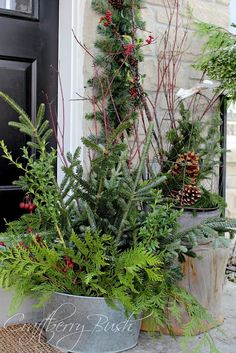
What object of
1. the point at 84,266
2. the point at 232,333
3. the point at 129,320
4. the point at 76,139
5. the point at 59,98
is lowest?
the point at 232,333

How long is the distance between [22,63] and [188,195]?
969 mm

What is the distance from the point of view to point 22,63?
2316 millimetres

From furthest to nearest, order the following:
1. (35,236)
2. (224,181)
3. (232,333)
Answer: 1. (224,181)
2. (232,333)
3. (35,236)

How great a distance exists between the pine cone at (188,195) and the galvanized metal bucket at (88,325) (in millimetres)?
525

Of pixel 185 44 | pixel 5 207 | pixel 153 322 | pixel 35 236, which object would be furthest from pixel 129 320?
pixel 185 44

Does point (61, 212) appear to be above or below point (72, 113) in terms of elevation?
below

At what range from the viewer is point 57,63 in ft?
7.84

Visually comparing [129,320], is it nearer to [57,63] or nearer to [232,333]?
[232,333]

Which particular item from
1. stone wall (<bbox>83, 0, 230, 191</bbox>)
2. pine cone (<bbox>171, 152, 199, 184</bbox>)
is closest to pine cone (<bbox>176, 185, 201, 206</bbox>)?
pine cone (<bbox>171, 152, 199, 184</bbox>)

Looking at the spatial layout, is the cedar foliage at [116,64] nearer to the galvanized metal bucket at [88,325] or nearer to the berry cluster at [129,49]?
the berry cluster at [129,49]

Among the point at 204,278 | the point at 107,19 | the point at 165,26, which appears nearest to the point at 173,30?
the point at 165,26

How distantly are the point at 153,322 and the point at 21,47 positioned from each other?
1.33 m

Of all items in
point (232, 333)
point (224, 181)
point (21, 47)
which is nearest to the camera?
point (232, 333)

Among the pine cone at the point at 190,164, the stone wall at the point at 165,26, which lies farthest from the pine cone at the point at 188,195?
the stone wall at the point at 165,26
